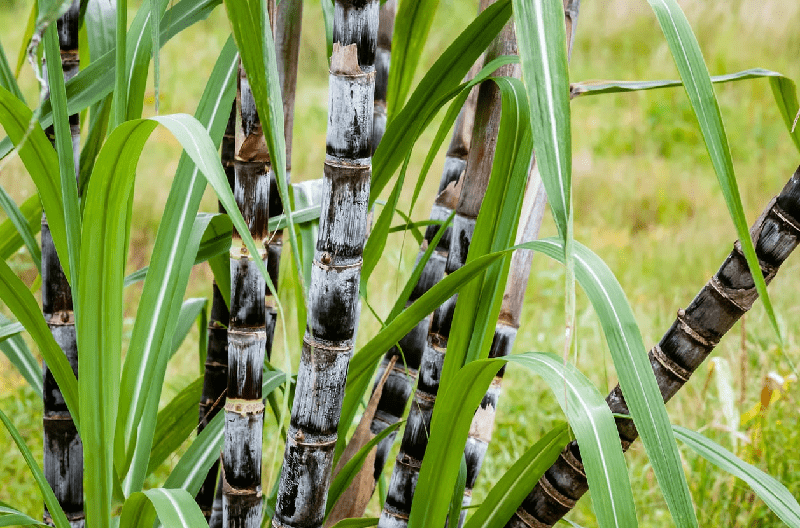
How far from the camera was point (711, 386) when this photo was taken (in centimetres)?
141

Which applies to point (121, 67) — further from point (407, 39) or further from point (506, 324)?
point (506, 324)

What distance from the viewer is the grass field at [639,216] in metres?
1.05

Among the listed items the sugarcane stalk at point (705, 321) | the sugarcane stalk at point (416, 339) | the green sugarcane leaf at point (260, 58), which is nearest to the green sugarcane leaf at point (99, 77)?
the green sugarcane leaf at point (260, 58)

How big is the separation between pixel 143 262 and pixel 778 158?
216cm

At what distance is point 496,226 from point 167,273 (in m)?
0.19

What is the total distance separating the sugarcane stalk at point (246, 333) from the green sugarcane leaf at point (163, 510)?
0.06m

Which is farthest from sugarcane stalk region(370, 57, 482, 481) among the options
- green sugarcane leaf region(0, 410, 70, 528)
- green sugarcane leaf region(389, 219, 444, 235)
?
green sugarcane leaf region(0, 410, 70, 528)

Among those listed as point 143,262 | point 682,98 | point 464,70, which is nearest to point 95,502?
point 464,70

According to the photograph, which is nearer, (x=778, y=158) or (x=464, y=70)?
(x=464, y=70)

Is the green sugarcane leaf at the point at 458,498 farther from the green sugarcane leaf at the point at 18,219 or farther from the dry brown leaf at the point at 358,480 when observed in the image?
the green sugarcane leaf at the point at 18,219

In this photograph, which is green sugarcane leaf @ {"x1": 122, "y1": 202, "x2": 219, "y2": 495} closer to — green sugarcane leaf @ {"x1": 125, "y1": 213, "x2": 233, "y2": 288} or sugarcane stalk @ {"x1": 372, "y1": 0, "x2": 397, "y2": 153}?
green sugarcane leaf @ {"x1": 125, "y1": 213, "x2": 233, "y2": 288}

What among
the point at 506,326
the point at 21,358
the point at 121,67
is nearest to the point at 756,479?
the point at 506,326

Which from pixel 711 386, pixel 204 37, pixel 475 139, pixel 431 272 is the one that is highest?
pixel 204 37

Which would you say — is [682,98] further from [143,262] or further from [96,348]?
[96,348]
